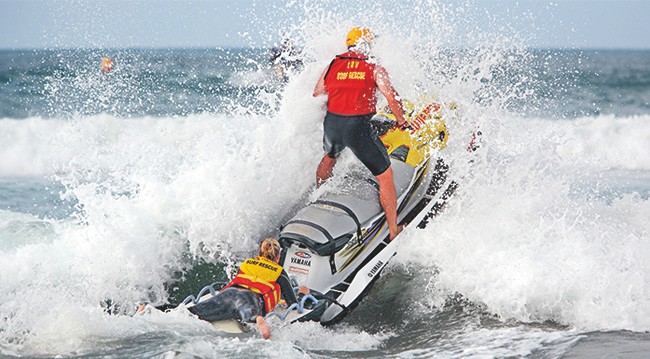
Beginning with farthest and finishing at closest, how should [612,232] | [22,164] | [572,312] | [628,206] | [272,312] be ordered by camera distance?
[22,164], [628,206], [612,232], [572,312], [272,312]

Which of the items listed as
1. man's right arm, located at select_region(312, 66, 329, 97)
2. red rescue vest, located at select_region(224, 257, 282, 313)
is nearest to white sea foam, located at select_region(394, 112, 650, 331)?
man's right arm, located at select_region(312, 66, 329, 97)

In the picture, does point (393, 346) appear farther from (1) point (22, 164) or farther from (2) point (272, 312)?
(1) point (22, 164)

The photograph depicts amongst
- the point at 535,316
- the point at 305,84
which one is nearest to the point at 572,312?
the point at 535,316

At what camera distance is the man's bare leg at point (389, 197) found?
19.8 feet

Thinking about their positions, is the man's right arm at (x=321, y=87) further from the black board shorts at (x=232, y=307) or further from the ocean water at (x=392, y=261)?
the black board shorts at (x=232, y=307)

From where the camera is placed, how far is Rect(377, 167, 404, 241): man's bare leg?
6027mm

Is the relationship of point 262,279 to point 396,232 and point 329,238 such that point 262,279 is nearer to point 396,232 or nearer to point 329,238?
point 329,238

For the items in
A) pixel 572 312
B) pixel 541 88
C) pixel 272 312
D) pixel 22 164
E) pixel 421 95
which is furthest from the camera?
pixel 541 88

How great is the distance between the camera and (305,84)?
6.80 metres

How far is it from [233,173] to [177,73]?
28507mm

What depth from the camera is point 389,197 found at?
605 cm

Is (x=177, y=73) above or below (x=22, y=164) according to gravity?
above

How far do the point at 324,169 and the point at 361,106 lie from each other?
819mm

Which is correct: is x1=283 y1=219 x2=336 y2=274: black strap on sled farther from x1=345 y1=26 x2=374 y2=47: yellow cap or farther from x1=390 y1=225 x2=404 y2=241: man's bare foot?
x1=345 y1=26 x2=374 y2=47: yellow cap
